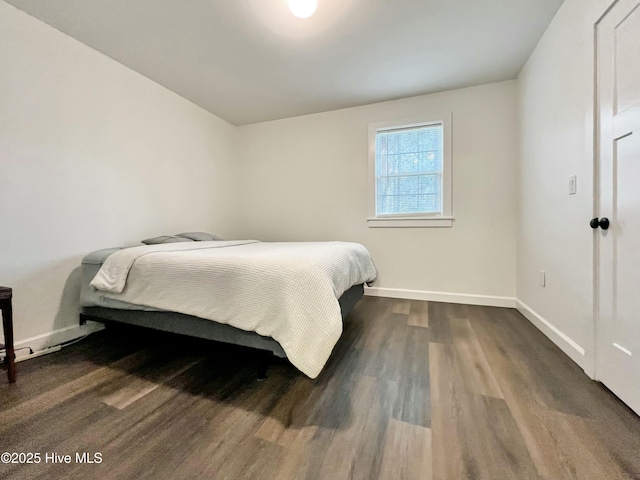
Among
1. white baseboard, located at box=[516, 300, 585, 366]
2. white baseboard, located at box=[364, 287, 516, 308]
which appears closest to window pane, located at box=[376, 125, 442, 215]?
white baseboard, located at box=[364, 287, 516, 308]

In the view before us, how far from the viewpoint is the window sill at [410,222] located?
3.03 m

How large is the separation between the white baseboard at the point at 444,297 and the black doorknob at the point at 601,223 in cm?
161

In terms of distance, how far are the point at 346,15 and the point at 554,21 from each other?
1.53 meters

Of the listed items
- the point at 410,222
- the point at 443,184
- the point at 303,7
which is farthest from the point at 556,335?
the point at 303,7

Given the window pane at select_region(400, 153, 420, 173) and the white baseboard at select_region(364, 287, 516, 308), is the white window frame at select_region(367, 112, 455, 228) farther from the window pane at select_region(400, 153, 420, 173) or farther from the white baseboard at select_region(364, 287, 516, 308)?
the white baseboard at select_region(364, 287, 516, 308)

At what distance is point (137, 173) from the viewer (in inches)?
104

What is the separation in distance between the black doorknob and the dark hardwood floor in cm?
84

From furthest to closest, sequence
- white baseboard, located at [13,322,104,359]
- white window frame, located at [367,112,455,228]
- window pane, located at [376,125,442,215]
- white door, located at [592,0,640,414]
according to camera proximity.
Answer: window pane, located at [376,125,442,215], white window frame, located at [367,112,455,228], white baseboard, located at [13,322,104,359], white door, located at [592,0,640,414]

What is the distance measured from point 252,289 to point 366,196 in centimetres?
230

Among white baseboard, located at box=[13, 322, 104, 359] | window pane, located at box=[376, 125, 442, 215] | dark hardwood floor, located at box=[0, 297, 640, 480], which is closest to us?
dark hardwood floor, located at box=[0, 297, 640, 480]

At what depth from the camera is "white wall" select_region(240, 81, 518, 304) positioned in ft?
9.36

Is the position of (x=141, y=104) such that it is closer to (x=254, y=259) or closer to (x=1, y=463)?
(x=254, y=259)
